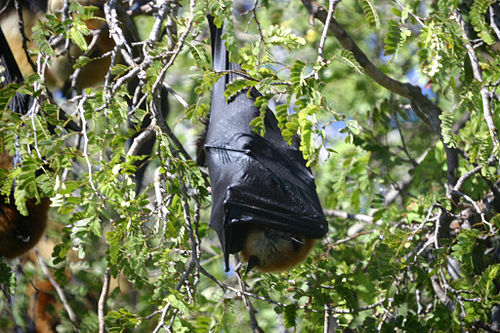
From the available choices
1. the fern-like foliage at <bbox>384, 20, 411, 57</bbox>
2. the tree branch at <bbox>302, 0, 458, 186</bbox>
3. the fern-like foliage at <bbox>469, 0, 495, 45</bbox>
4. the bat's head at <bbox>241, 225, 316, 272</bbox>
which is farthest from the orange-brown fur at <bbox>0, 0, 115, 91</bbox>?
the fern-like foliage at <bbox>469, 0, 495, 45</bbox>

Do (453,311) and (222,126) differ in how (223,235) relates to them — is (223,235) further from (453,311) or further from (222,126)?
(453,311)

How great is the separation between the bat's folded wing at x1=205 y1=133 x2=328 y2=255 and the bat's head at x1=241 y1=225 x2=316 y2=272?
0.54ft

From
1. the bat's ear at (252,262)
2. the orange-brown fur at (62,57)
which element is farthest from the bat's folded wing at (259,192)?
the orange-brown fur at (62,57)

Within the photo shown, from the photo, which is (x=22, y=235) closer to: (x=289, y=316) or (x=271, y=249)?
(x=271, y=249)

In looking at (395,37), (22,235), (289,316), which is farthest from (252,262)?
(22,235)

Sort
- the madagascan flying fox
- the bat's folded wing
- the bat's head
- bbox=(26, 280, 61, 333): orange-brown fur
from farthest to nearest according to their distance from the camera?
bbox=(26, 280, 61, 333): orange-brown fur
the madagascan flying fox
the bat's head
the bat's folded wing

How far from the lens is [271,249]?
Answer: 3023 mm

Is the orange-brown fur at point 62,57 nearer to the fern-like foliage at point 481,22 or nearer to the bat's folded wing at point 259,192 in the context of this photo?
the bat's folded wing at point 259,192

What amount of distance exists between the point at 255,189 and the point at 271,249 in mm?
427

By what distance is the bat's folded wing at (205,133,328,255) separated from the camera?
2734 millimetres

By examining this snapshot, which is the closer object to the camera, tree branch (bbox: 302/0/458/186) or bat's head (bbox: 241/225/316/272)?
bat's head (bbox: 241/225/316/272)

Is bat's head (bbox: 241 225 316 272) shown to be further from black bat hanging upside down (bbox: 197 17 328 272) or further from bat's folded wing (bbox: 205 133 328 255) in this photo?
bat's folded wing (bbox: 205 133 328 255)

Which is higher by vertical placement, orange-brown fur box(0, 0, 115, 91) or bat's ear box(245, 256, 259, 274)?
orange-brown fur box(0, 0, 115, 91)

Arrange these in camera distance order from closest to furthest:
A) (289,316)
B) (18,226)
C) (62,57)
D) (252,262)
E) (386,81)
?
(289,316), (252,262), (386,81), (18,226), (62,57)
